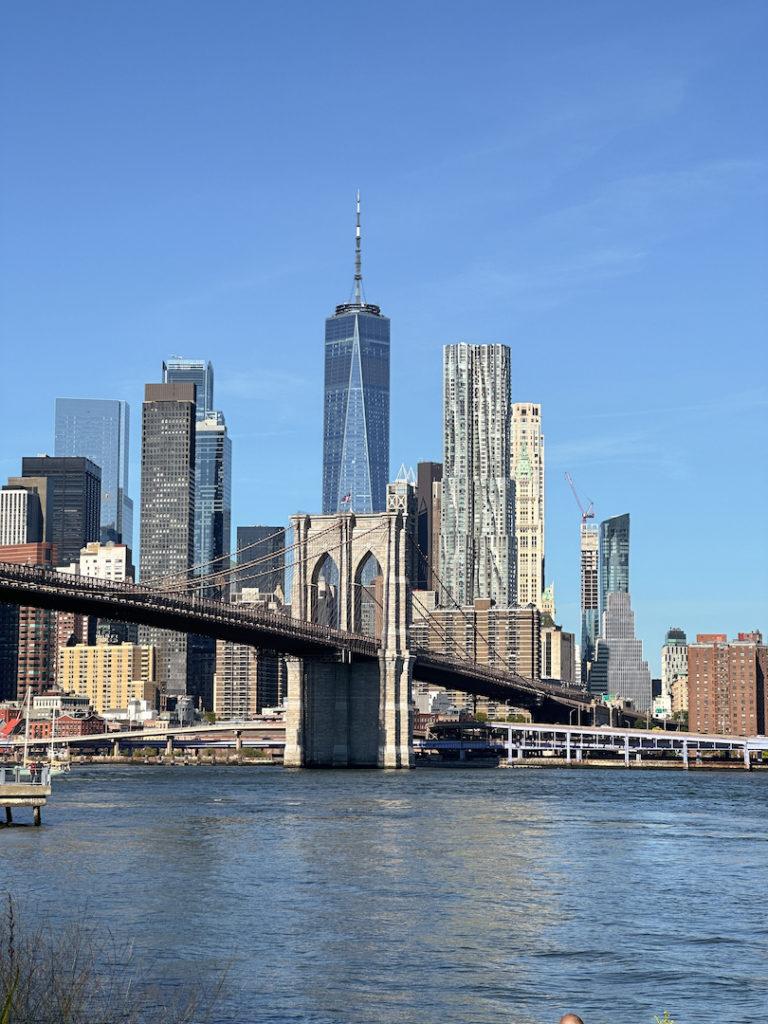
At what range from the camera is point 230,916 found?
35312 millimetres

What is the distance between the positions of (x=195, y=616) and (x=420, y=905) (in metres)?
65.0

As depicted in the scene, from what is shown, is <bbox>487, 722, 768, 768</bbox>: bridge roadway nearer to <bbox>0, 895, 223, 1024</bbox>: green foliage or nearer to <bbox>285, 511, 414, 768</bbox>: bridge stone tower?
<bbox>285, 511, 414, 768</bbox>: bridge stone tower

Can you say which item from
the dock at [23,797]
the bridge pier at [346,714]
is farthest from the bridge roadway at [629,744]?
the dock at [23,797]

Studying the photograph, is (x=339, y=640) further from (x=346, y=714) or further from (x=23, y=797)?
(x=23, y=797)

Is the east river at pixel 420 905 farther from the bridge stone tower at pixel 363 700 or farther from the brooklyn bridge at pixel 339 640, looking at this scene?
the bridge stone tower at pixel 363 700

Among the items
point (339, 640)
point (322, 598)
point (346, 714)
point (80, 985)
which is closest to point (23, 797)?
point (80, 985)

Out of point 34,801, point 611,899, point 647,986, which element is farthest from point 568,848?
point 647,986

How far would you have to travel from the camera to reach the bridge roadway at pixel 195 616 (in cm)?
8906

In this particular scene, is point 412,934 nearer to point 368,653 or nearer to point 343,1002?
point 343,1002

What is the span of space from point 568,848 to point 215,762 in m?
140

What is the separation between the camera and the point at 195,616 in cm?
10131

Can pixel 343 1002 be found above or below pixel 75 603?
below

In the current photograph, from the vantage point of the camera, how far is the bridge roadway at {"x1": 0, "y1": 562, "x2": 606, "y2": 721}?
89062mm

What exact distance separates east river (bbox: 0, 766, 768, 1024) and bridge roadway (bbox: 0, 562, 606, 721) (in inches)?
737
